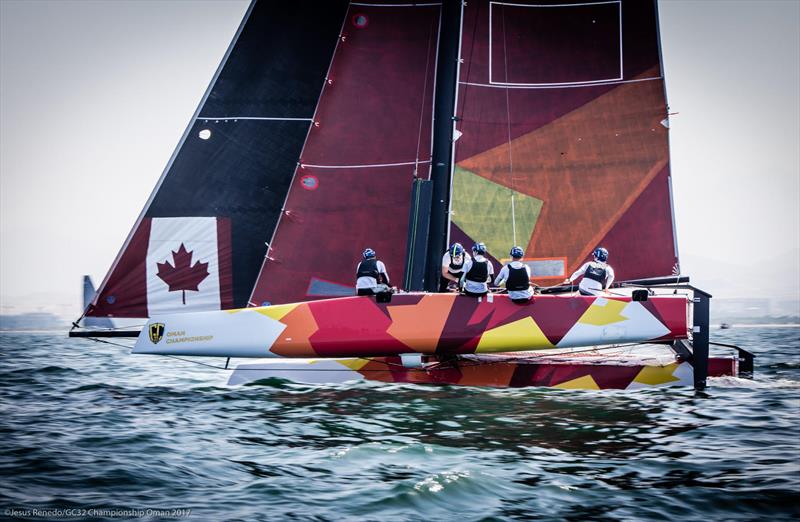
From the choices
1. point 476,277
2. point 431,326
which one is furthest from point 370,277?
point 476,277

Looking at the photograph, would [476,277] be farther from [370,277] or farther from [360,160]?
[360,160]

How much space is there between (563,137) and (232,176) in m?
5.61

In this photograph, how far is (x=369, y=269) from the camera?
11.7 m

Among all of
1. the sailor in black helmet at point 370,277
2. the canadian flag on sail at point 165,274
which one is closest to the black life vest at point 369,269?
the sailor in black helmet at point 370,277

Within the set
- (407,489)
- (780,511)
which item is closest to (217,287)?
(407,489)

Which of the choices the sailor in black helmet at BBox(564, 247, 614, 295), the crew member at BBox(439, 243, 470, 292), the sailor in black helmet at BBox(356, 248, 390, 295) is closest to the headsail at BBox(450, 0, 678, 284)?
the crew member at BBox(439, 243, 470, 292)

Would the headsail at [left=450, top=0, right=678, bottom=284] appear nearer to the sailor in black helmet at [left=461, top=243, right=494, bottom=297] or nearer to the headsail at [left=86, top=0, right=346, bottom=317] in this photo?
the sailor in black helmet at [left=461, top=243, right=494, bottom=297]

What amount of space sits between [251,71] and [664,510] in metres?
10.1

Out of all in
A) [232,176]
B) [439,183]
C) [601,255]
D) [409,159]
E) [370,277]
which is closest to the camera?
[370,277]

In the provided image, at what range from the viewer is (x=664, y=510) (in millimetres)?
6398

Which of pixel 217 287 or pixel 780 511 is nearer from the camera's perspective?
pixel 780 511

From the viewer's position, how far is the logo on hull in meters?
11.7

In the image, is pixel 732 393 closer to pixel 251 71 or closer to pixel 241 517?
pixel 241 517

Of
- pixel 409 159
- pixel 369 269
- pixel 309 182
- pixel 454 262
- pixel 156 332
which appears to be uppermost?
pixel 409 159
